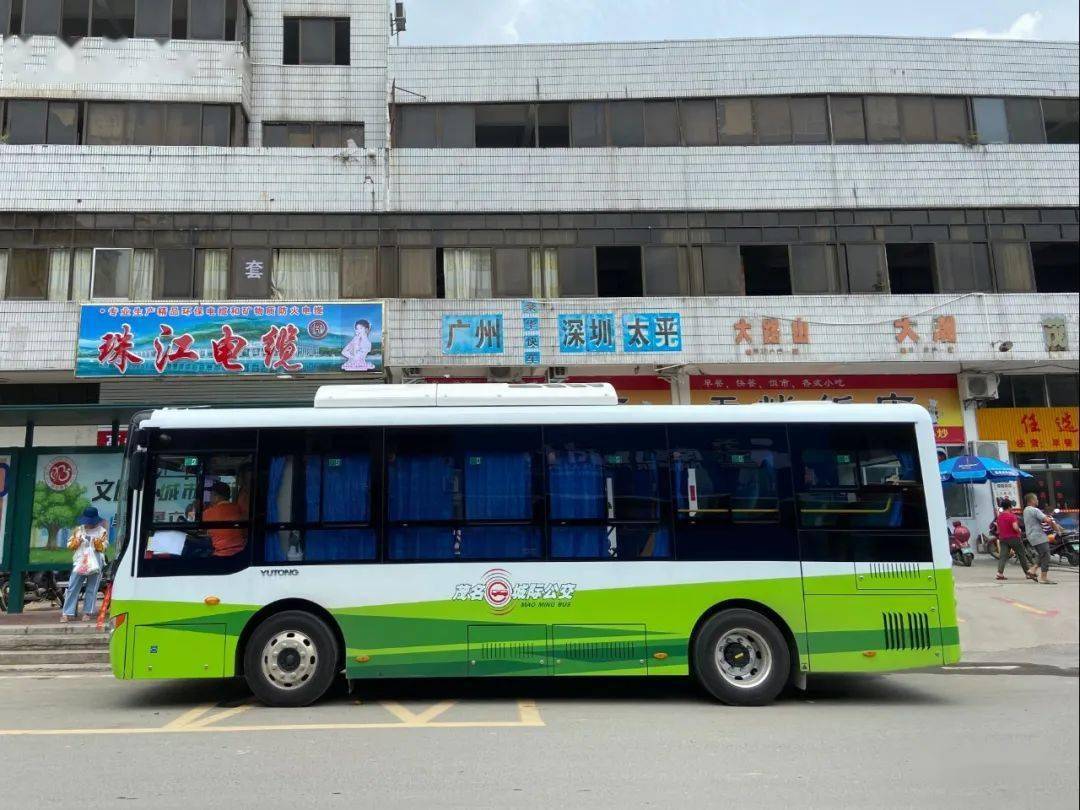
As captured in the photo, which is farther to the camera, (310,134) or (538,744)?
(310,134)

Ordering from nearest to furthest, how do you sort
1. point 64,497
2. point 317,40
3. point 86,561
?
1. point 86,561
2. point 64,497
3. point 317,40

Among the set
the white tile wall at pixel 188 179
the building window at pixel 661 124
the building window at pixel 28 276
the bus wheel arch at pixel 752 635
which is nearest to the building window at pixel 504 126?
the white tile wall at pixel 188 179

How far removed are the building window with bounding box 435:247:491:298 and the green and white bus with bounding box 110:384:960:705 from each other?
1036 centimetres

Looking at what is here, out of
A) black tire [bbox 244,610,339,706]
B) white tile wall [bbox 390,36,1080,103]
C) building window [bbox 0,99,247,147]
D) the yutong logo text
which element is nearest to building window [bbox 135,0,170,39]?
building window [bbox 0,99,247,147]

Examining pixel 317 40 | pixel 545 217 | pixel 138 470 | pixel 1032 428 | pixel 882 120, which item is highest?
pixel 317 40

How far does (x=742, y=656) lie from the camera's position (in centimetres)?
745

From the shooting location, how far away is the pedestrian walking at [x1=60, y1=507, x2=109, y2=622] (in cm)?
1141

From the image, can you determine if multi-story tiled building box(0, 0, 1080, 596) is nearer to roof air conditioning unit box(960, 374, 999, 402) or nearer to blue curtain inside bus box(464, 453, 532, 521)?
roof air conditioning unit box(960, 374, 999, 402)

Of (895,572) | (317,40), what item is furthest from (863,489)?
(317,40)

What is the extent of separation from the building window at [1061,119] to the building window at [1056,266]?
284 centimetres

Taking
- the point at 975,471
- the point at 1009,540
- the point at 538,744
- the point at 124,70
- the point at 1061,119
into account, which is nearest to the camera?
the point at 538,744

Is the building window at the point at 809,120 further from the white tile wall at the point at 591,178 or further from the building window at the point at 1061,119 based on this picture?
the building window at the point at 1061,119

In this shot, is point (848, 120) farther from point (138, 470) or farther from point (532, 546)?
point (138, 470)

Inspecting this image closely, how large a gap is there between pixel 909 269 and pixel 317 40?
1617 cm
